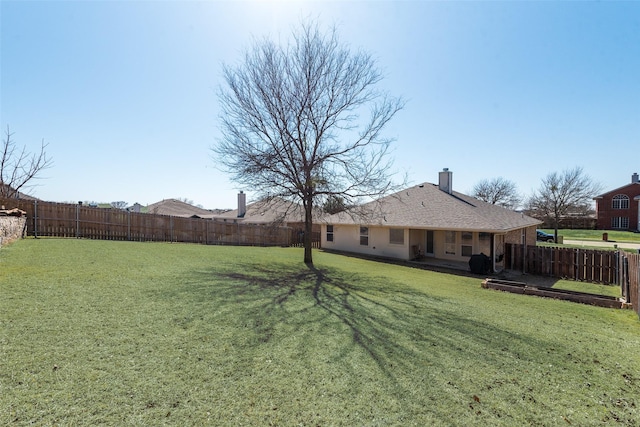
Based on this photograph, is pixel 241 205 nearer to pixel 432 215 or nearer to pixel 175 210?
pixel 175 210

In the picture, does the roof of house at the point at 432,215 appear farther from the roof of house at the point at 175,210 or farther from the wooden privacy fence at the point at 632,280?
the roof of house at the point at 175,210

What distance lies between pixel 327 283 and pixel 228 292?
10.7ft

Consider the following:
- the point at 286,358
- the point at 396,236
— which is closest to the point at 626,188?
the point at 396,236

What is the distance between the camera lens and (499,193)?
45.2 meters

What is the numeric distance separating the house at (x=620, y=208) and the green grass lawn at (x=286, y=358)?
53.2 meters

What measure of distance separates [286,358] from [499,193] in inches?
1965

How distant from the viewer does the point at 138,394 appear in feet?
9.51

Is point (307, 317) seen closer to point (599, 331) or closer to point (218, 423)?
point (218, 423)

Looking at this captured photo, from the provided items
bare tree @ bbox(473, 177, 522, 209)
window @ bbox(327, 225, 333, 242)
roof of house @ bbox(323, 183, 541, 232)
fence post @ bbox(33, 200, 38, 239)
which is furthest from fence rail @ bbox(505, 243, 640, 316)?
bare tree @ bbox(473, 177, 522, 209)

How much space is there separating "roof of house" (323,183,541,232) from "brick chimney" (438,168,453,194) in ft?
1.17

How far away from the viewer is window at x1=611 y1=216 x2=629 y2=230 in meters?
44.5

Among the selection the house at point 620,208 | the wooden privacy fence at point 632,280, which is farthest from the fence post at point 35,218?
the house at point 620,208

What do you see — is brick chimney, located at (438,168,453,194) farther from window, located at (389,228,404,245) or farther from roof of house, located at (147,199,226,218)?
roof of house, located at (147,199,226,218)

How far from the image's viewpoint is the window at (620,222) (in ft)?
146
